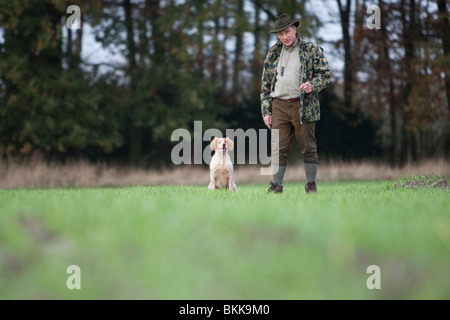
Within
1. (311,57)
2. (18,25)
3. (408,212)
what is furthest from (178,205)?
(18,25)

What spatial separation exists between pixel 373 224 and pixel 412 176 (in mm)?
5313

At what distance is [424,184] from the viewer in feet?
26.8

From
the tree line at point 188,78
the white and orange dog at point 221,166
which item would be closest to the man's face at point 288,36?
the white and orange dog at point 221,166

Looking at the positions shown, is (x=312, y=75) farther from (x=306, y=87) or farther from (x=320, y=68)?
(x=306, y=87)

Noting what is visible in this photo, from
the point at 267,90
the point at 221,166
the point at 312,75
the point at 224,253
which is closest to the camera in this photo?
the point at 224,253

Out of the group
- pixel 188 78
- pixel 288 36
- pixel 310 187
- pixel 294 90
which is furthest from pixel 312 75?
pixel 188 78

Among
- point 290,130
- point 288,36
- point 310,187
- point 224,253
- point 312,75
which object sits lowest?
point 224,253

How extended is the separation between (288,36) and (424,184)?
3.40m

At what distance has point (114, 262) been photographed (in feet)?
10.5

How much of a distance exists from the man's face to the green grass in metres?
3.14

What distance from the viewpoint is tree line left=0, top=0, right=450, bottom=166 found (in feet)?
57.2

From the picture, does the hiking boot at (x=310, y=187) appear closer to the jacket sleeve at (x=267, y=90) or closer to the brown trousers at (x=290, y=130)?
the brown trousers at (x=290, y=130)

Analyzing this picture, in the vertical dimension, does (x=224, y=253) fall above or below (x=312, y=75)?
below

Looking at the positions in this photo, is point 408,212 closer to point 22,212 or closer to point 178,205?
point 178,205
